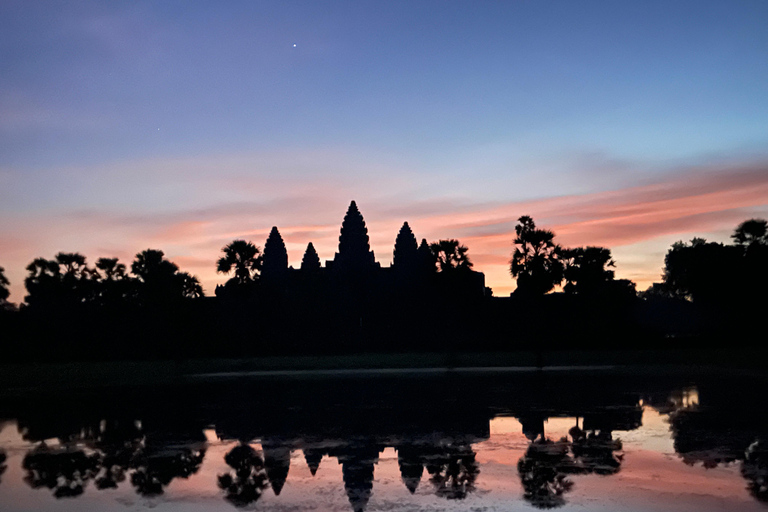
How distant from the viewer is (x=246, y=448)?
1723 cm

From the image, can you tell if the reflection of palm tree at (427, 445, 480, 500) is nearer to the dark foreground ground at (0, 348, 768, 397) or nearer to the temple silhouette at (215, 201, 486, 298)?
the dark foreground ground at (0, 348, 768, 397)

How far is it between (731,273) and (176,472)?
53.4 meters

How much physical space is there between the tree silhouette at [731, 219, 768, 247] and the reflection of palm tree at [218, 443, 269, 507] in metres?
56.3

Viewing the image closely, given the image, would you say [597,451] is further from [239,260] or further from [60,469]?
[239,260]

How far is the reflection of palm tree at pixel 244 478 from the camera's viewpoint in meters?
12.4

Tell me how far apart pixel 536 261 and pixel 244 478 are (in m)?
49.9

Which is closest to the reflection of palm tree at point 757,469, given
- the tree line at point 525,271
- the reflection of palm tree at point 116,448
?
the reflection of palm tree at point 116,448

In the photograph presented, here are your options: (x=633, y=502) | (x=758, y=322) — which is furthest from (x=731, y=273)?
(x=633, y=502)

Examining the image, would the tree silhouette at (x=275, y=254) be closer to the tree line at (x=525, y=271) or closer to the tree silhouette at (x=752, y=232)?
the tree line at (x=525, y=271)

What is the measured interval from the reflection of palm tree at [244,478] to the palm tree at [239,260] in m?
51.5

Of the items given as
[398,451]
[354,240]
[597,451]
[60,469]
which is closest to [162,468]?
[60,469]

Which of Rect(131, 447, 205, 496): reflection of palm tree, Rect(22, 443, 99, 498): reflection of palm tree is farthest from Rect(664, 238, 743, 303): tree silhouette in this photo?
Rect(22, 443, 99, 498): reflection of palm tree

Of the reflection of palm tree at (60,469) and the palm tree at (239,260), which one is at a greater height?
the palm tree at (239,260)

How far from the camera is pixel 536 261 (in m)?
61.4
